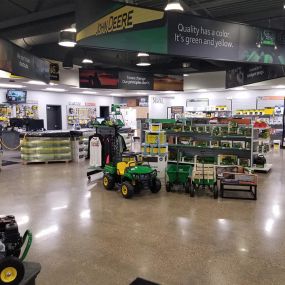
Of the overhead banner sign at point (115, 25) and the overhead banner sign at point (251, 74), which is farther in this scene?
the overhead banner sign at point (251, 74)

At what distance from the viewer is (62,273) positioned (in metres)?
3.11

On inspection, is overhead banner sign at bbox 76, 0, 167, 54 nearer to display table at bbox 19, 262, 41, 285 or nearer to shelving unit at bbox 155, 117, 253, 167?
display table at bbox 19, 262, 41, 285

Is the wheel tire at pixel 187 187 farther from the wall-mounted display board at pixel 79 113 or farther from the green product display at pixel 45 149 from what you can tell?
the wall-mounted display board at pixel 79 113

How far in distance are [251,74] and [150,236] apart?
189 inches

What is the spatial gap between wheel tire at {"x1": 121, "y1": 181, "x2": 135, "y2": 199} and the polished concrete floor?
0.49ft

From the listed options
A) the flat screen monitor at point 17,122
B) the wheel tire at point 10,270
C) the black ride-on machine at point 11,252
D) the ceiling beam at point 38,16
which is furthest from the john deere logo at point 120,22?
the flat screen monitor at point 17,122

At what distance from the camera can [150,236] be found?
4.04m

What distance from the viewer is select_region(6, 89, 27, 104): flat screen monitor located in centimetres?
1394

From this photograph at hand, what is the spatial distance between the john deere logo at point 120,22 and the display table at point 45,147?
23.9ft

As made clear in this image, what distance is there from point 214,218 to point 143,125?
32.3 feet

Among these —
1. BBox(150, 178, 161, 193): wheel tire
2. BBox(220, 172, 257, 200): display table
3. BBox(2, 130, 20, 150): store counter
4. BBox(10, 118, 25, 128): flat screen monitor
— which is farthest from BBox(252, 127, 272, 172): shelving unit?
BBox(2, 130, 20, 150): store counter

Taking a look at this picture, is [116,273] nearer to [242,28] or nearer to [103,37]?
[103,37]

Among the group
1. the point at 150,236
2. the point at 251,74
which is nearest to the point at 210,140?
the point at 251,74

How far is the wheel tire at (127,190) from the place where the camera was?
5.80 m
